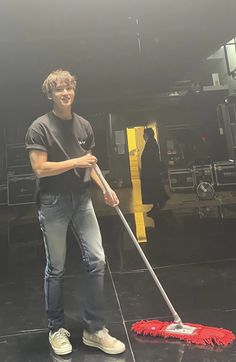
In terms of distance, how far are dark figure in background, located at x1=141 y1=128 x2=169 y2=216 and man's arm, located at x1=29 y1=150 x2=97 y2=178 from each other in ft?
14.9

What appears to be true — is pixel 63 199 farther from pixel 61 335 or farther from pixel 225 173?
pixel 225 173

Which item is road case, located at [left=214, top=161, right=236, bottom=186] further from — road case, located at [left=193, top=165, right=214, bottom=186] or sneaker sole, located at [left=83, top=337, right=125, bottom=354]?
sneaker sole, located at [left=83, top=337, right=125, bottom=354]

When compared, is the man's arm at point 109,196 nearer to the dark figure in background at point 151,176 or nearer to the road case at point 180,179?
the dark figure in background at point 151,176

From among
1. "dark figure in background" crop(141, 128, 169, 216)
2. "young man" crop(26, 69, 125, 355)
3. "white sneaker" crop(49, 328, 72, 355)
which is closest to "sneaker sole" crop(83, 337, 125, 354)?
"young man" crop(26, 69, 125, 355)

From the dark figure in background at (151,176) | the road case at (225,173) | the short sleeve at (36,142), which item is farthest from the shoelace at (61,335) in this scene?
the road case at (225,173)

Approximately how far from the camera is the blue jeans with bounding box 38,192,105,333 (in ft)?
7.37

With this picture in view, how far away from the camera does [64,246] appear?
2.30 m

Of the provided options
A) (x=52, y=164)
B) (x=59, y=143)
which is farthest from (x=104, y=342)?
(x=59, y=143)

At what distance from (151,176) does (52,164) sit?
4.79 m

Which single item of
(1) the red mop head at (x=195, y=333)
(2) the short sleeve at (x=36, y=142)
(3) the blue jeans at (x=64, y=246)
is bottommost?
(1) the red mop head at (x=195, y=333)

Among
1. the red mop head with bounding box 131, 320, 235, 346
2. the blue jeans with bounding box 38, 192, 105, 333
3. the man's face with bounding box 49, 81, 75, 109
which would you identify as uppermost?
the man's face with bounding box 49, 81, 75, 109

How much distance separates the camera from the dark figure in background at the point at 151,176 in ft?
21.8

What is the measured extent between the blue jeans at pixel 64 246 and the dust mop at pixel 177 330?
0.21 m

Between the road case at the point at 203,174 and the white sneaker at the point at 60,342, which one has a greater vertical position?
the road case at the point at 203,174
